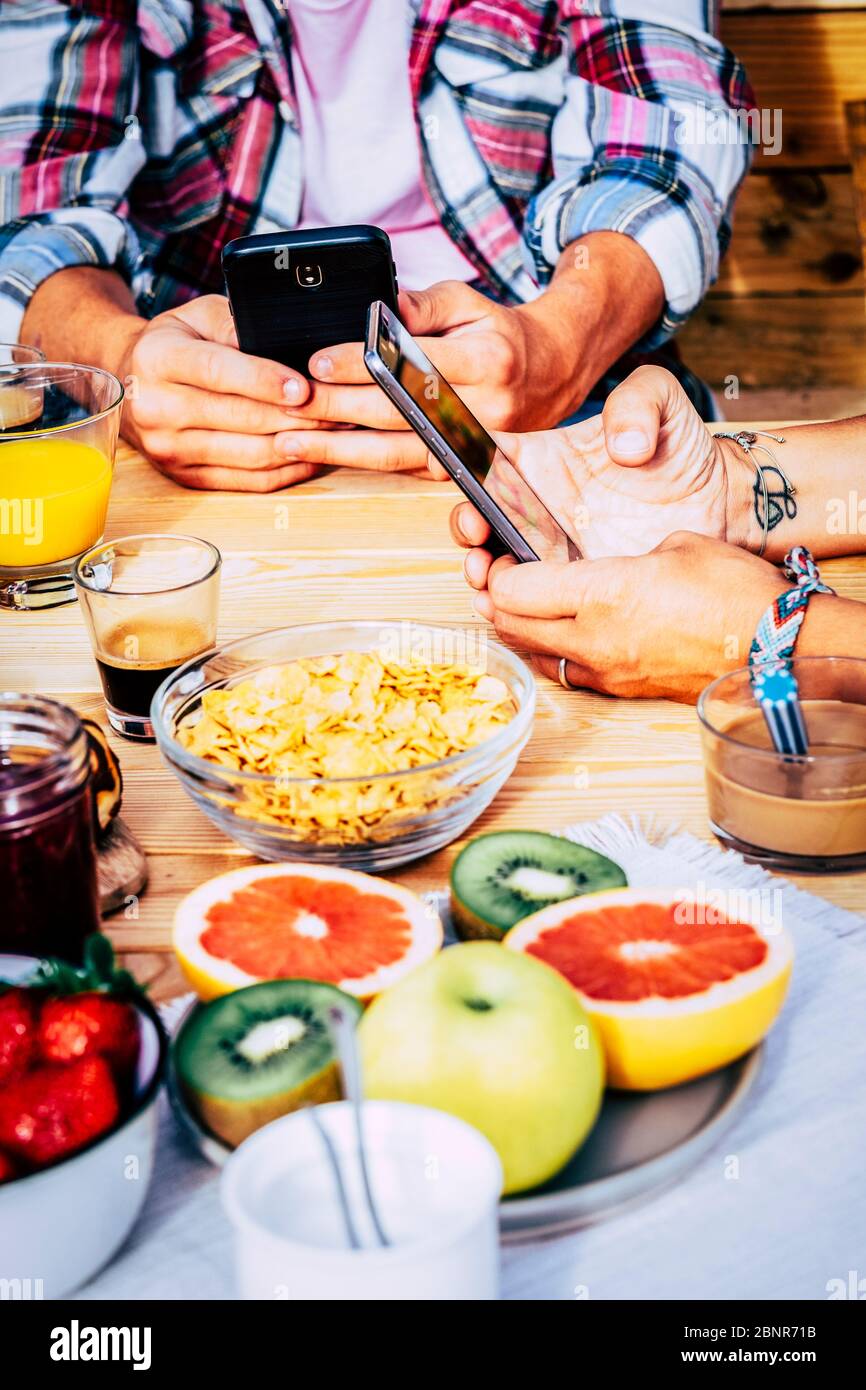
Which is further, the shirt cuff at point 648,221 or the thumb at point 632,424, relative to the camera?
the shirt cuff at point 648,221

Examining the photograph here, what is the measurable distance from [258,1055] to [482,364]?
923mm

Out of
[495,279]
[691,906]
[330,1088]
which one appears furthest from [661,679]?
[495,279]

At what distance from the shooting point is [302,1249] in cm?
47

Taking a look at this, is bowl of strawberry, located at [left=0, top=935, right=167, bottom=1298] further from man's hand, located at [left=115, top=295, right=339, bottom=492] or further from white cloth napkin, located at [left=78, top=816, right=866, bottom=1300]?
man's hand, located at [left=115, top=295, right=339, bottom=492]

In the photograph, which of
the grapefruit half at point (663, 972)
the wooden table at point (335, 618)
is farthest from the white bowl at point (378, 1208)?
the wooden table at point (335, 618)

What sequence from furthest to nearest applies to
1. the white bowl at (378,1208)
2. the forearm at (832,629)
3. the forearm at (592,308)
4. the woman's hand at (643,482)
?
1. the forearm at (592,308)
2. the woman's hand at (643,482)
3. the forearm at (832,629)
4. the white bowl at (378,1208)

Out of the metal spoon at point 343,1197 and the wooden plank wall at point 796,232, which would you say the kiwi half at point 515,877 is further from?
the wooden plank wall at point 796,232

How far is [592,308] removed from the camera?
5.08 ft

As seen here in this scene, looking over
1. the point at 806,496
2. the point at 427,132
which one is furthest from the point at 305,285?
the point at 427,132

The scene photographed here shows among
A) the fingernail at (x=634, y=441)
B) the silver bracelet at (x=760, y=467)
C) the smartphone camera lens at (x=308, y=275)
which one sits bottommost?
the silver bracelet at (x=760, y=467)

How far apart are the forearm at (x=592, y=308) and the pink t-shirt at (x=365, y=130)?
0.30 metres

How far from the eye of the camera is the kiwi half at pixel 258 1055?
0.60 m

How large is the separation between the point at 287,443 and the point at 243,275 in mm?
197

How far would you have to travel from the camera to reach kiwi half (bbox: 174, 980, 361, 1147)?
0.60 m
